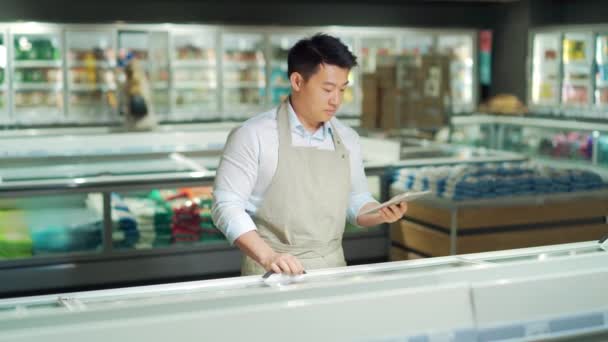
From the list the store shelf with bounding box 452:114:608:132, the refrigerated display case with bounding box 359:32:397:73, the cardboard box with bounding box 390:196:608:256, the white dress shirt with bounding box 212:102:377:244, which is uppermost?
the refrigerated display case with bounding box 359:32:397:73

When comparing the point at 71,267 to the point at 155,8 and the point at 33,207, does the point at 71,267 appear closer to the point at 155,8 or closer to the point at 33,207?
the point at 33,207

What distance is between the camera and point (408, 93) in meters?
6.49

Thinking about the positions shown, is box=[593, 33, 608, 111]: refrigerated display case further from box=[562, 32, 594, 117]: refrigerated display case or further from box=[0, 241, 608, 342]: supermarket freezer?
box=[0, 241, 608, 342]: supermarket freezer

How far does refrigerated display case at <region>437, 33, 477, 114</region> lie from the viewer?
11.8 meters

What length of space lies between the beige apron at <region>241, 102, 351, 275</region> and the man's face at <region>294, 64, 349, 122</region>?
13 cm

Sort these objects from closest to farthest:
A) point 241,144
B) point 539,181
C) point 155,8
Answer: point 241,144
point 539,181
point 155,8

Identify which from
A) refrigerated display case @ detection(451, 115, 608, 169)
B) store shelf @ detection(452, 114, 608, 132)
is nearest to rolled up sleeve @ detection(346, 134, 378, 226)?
refrigerated display case @ detection(451, 115, 608, 169)

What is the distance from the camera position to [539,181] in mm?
5391

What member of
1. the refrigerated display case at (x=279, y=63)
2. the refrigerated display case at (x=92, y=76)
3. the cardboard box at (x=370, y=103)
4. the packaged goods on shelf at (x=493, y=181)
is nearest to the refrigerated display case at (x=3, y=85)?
the refrigerated display case at (x=92, y=76)

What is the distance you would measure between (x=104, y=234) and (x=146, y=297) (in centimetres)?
335

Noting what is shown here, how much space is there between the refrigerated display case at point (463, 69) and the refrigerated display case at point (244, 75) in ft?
9.68

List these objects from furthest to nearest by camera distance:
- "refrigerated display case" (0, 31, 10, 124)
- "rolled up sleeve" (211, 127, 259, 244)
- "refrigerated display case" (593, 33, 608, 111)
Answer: "refrigerated display case" (593, 33, 608, 111) < "refrigerated display case" (0, 31, 10, 124) < "rolled up sleeve" (211, 127, 259, 244)

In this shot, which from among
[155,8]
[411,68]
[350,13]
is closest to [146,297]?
[411,68]

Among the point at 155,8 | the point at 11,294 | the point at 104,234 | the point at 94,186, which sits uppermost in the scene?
the point at 155,8
